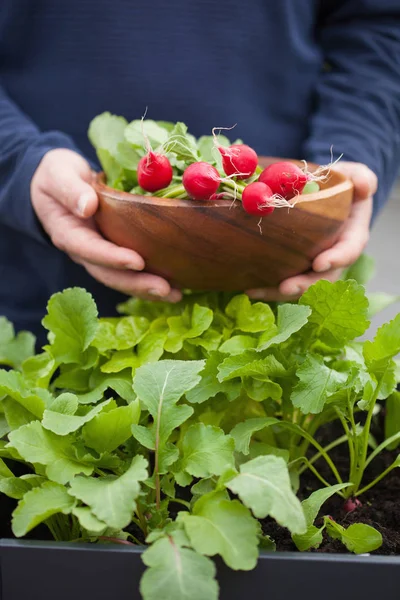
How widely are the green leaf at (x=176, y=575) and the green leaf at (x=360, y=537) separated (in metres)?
0.13

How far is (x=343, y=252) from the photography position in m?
0.64

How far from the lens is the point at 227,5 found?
0.89m

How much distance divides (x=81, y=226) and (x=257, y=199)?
22cm

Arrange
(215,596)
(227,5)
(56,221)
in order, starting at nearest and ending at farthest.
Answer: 1. (215,596)
2. (56,221)
3. (227,5)

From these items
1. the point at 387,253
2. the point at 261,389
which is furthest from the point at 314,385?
the point at 387,253

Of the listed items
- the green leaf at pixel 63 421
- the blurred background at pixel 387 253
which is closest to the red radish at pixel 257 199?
the green leaf at pixel 63 421

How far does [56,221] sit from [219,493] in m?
0.37

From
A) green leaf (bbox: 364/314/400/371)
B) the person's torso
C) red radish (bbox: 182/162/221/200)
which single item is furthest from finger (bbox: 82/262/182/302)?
the person's torso

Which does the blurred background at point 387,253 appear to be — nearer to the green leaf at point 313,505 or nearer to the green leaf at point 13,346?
the green leaf at point 13,346

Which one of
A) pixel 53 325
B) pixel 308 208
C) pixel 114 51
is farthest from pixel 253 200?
pixel 114 51

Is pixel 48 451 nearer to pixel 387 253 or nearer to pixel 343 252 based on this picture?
pixel 343 252

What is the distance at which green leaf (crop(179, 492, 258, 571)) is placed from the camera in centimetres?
39

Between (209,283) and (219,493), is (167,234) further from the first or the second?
(219,493)

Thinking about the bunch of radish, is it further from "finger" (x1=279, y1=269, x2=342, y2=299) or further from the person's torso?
the person's torso
